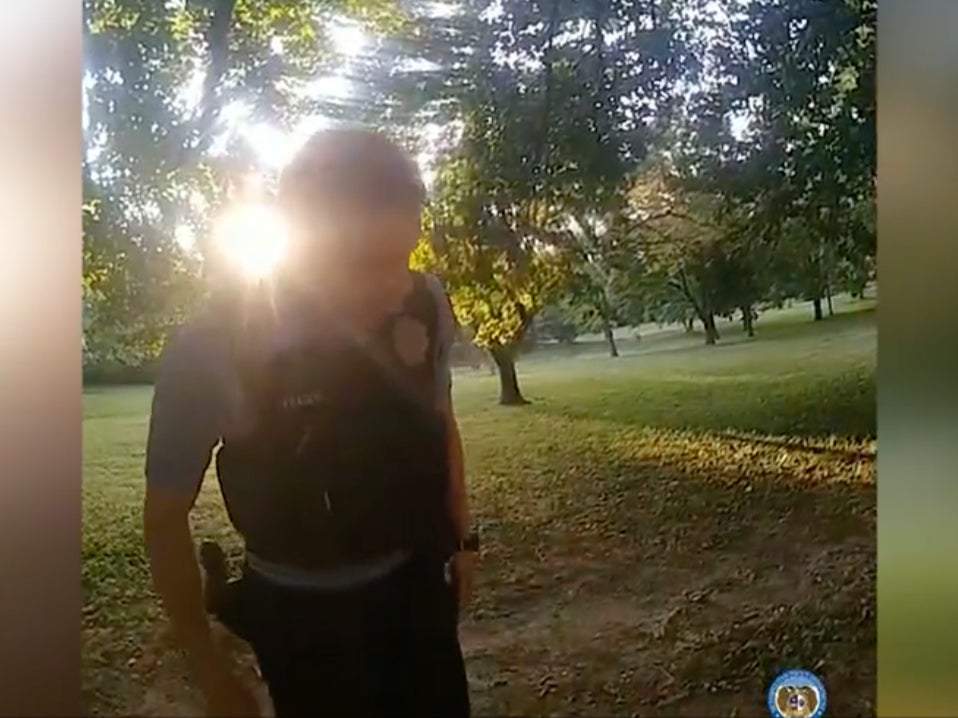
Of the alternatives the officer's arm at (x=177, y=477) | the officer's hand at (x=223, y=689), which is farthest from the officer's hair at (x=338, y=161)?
the officer's hand at (x=223, y=689)

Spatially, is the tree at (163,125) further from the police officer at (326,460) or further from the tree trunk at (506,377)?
the tree trunk at (506,377)

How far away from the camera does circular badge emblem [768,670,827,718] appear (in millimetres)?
1704

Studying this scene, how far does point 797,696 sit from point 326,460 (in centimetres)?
79

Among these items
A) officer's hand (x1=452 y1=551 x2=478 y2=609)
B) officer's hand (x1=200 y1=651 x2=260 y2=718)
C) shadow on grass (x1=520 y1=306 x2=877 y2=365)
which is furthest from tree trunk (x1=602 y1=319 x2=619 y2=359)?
officer's hand (x1=200 y1=651 x2=260 y2=718)

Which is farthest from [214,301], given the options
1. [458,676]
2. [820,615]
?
[820,615]

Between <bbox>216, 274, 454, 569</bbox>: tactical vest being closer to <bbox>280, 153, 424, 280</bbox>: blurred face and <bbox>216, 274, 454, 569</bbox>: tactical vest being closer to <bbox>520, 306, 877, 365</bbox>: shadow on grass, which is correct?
<bbox>280, 153, 424, 280</bbox>: blurred face

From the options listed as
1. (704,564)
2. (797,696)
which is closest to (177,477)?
(704,564)

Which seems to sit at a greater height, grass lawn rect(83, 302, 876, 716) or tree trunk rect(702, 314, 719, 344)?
tree trunk rect(702, 314, 719, 344)

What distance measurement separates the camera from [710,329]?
170cm

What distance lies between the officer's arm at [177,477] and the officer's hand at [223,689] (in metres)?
0.05

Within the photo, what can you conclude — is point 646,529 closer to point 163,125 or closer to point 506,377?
point 506,377

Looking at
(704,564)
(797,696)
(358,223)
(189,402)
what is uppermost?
(358,223)

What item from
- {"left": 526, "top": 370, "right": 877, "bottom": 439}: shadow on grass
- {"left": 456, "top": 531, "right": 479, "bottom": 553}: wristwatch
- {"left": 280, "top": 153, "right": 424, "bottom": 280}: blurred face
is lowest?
{"left": 456, "top": 531, "right": 479, "bottom": 553}: wristwatch
